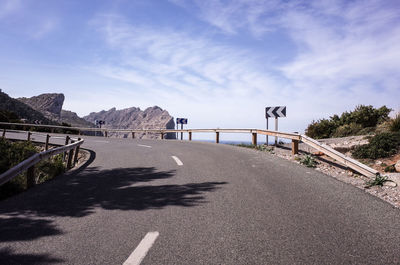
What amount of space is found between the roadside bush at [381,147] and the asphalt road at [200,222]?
593cm

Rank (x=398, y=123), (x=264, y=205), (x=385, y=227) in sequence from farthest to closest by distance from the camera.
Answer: (x=398, y=123), (x=264, y=205), (x=385, y=227)

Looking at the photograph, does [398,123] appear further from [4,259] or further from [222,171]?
[4,259]

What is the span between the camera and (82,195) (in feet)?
18.9

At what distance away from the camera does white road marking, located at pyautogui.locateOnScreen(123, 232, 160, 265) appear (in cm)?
292

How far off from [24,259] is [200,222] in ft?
7.35

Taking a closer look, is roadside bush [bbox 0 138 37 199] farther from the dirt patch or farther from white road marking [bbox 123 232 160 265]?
the dirt patch

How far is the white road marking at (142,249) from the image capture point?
292 cm

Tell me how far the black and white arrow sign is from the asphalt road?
946cm

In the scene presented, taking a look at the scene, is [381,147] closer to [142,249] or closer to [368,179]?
[368,179]

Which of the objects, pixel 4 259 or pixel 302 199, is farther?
pixel 302 199

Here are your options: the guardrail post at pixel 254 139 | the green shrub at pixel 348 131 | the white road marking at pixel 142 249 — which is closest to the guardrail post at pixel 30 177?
the white road marking at pixel 142 249

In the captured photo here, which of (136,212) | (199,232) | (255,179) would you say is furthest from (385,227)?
(136,212)

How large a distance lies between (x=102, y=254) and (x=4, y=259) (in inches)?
42.3

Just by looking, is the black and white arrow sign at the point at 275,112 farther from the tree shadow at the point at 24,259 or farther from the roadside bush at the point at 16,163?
the tree shadow at the point at 24,259
